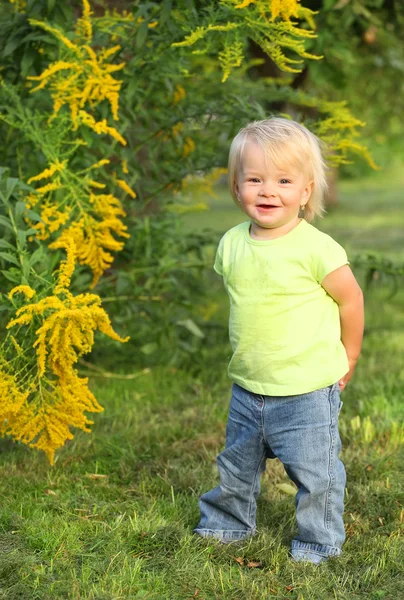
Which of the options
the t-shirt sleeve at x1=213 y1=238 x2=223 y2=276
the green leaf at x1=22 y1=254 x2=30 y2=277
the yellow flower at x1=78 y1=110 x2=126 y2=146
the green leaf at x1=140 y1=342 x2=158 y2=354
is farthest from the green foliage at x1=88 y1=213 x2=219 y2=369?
the t-shirt sleeve at x1=213 y1=238 x2=223 y2=276

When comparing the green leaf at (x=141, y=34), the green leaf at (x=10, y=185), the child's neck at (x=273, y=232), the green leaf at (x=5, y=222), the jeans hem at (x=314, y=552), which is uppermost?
the green leaf at (x=141, y=34)

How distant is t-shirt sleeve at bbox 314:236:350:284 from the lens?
2.65m

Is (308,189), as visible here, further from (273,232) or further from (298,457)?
(298,457)

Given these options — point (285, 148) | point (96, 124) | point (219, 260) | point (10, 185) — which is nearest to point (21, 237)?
point (10, 185)

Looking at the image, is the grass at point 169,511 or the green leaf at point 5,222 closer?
the grass at point 169,511

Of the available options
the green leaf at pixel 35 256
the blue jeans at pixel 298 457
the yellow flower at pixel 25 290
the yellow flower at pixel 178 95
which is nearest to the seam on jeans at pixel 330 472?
the blue jeans at pixel 298 457

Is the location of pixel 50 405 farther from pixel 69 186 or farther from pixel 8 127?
pixel 8 127

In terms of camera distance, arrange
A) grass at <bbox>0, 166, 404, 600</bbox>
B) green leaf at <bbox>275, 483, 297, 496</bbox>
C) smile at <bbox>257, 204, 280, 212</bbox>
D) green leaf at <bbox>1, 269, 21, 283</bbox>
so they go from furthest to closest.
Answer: green leaf at <bbox>275, 483, 297, 496</bbox> < green leaf at <bbox>1, 269, 21, 283</bbox> < smile at <bbox>257, 204, 280, 212</bbox> < grass at <bbox>0, 166, 404, 600</bbox>

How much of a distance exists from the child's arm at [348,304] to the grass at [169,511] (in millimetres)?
579

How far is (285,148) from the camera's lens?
2670mm

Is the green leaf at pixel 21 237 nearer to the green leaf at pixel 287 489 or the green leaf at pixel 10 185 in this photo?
the green leaf at pixel 10 185

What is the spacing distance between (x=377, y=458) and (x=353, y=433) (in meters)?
0.28

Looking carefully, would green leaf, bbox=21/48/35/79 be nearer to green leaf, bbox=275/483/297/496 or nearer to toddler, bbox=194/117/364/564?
toddler, bbox=194/117/364/564

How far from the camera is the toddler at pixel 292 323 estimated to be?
2682 mm
